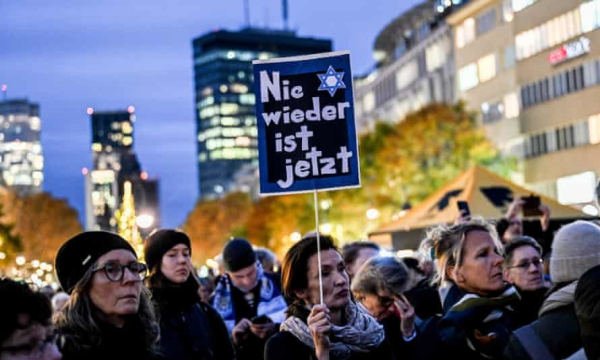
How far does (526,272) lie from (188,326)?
2453 millimetres

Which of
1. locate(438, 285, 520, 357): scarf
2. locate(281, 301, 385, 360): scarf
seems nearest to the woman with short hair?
locate(281, 301, 385, 360): scarf

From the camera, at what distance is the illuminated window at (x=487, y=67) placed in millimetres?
70750

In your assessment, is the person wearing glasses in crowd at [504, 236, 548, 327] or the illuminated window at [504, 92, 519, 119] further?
the illuminated window at [504, 92, 519, 119]

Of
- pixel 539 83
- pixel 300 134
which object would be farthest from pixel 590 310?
pixel 539 83

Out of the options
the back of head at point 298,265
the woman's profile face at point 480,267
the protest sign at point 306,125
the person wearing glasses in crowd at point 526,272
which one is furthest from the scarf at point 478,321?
the person wearing glasses in crowd at point 526,272

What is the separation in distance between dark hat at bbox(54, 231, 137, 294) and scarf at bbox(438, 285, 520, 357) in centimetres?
204

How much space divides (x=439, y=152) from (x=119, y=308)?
55623mm

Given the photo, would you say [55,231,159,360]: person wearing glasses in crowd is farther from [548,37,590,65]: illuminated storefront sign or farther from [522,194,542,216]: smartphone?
[548,37,590,65]: illuminated storefront sign

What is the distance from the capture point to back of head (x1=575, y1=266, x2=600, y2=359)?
4785 millimetres

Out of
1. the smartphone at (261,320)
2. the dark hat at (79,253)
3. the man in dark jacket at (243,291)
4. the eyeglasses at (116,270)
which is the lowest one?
the smartphone at (261,320)

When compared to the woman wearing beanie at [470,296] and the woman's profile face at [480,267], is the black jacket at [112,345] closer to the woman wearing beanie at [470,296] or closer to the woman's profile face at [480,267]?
the woman wearing beanie at [470,296]

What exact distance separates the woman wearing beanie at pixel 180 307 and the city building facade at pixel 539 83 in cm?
4954

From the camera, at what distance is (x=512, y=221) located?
11719 millimetres

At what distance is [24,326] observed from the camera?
451cm
